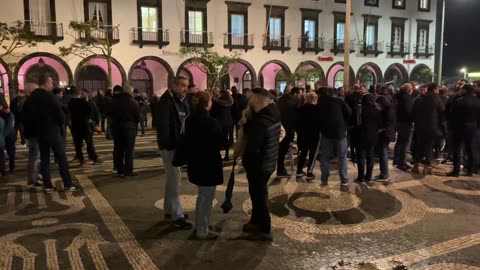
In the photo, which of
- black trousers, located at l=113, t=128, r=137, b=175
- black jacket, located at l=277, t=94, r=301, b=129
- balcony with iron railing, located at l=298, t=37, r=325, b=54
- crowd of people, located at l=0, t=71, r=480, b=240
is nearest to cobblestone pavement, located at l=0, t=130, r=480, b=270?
crowd of people, located at l=0, t=71, r=480, b=240

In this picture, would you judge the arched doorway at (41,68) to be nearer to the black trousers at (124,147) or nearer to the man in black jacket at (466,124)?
the black trousers at (124,147)

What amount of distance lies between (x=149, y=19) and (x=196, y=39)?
2.95 m

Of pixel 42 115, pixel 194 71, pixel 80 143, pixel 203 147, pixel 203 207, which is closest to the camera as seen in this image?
pixel 203 147

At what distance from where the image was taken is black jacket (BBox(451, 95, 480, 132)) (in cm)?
827

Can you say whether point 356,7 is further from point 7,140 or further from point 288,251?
point 288,251

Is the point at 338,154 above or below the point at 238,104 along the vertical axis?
below

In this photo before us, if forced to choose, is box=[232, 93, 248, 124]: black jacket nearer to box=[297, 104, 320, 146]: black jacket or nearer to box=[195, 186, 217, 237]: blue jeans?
box=[297, 104, 320, 146]: black jacket

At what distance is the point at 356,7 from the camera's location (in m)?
32.2

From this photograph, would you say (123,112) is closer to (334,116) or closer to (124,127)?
(124,127)

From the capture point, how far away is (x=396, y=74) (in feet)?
117

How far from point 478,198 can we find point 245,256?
4.33m

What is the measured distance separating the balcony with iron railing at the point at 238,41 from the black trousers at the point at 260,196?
910 inches

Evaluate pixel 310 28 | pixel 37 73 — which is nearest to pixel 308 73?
pixel 310 28

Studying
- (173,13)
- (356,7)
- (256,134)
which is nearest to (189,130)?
(256,134)
